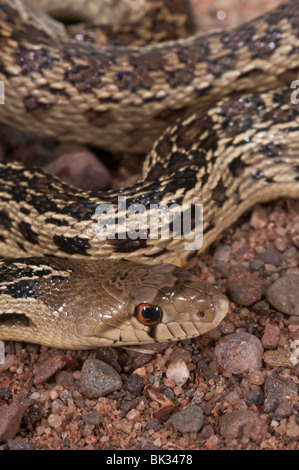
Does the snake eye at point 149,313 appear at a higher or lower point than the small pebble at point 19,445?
higher

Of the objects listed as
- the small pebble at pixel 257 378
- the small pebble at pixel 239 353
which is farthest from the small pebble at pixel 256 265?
the small pebble at pixel 257 378

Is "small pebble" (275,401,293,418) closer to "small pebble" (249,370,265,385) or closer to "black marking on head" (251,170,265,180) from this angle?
"small pebble" (249,370,265,385)

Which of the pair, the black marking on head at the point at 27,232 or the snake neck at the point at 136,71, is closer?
the black marking on head at the point at 27,232

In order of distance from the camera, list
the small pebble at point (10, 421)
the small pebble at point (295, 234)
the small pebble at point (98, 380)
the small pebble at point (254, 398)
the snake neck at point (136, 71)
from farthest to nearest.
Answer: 1. the snake neck at point (136, 71)
2. the small pebble at point (295, 234)
3. the small pebble at point (98, 380)
4. the small pebble at point (254, 398)
5. the small pebble at point (10, 421)

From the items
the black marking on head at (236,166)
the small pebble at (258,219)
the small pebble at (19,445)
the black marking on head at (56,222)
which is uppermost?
the black marking on head at (236,166)

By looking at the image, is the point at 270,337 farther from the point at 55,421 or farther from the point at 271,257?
the point at 55,421

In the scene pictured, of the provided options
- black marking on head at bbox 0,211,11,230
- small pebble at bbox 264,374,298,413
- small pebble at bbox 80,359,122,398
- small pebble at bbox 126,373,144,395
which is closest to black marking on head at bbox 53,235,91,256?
black marking on head at bbox 0,211,11,230

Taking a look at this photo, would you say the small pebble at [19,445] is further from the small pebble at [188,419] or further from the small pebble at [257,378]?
the small pebble at [257,378]

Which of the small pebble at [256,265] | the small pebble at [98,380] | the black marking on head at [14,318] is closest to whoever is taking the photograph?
the small pebble at [98,380]

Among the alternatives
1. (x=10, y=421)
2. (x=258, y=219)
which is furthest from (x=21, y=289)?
(x=258, y=219)

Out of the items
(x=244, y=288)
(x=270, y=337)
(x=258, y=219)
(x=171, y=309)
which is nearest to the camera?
(x=171, y=309)
